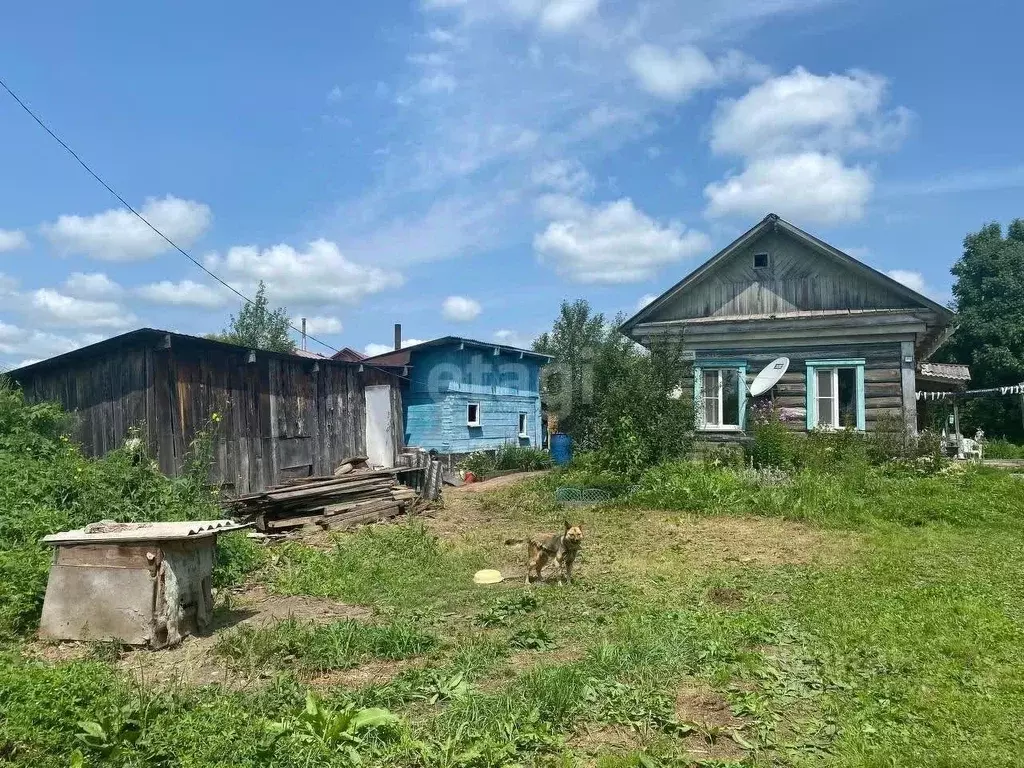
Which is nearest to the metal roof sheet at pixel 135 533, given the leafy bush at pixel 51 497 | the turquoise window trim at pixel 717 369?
the leafy bush at pixel 51 497

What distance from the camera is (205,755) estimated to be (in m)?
3.81

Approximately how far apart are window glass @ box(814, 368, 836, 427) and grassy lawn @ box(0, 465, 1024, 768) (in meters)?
6.58

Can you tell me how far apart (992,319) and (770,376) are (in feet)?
68.9

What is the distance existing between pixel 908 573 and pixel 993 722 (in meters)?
4.11

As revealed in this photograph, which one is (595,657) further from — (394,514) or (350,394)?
(350,394)

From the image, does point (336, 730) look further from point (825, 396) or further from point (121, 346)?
point (825, 396)

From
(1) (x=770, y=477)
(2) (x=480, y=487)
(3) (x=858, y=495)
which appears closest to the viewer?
(3) (x=858, y=495)

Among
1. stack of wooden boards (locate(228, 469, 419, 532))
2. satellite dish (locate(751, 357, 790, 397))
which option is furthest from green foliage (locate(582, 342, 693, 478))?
stack of wooden boards (locate(228, 469, 419, 532))

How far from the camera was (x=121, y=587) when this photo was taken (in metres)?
6.10

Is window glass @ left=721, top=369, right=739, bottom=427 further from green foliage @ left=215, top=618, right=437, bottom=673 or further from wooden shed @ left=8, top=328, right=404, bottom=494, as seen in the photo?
green foliage @ left=215, top=618, right=437, bottom=673

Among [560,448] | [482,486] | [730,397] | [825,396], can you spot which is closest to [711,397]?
[730,397]

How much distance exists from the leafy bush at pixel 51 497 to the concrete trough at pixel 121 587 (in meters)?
0.53

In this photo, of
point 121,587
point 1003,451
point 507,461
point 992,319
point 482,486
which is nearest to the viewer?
point 121,587

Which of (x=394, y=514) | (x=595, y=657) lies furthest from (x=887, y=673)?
(x=394, y=514)
